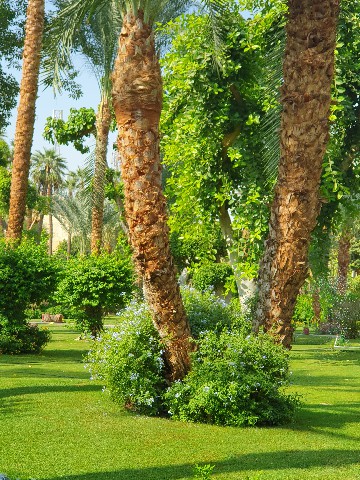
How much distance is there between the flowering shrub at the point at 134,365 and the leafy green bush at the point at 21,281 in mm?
6874

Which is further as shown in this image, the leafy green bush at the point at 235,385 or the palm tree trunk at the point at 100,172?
the palm tree trunk at the point at 100,172

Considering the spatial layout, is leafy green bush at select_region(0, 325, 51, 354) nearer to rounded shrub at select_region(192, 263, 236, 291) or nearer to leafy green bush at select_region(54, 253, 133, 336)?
leafy green bush at select_region(54, 253, 133, 336)

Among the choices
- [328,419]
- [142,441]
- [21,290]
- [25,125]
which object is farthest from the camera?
[25,125]

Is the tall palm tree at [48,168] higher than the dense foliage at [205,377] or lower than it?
higher

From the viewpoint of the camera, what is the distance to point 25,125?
18516mm

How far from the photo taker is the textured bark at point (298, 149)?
372 inches

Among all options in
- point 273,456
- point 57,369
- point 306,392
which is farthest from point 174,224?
point 273,456

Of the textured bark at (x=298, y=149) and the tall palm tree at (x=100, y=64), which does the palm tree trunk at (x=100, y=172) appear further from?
the textured bark at (x=298, y=149)

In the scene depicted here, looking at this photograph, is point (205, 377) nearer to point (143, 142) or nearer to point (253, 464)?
point (253, 464)

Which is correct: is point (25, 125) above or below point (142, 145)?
above

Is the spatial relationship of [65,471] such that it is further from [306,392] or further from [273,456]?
[306,392]

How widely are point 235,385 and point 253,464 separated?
64.7 inches

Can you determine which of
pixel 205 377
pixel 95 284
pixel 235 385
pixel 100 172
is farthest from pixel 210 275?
pixel 235 385

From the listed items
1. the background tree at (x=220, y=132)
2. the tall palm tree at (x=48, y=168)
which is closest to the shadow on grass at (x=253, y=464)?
the background tree at (x=220, y=132)
